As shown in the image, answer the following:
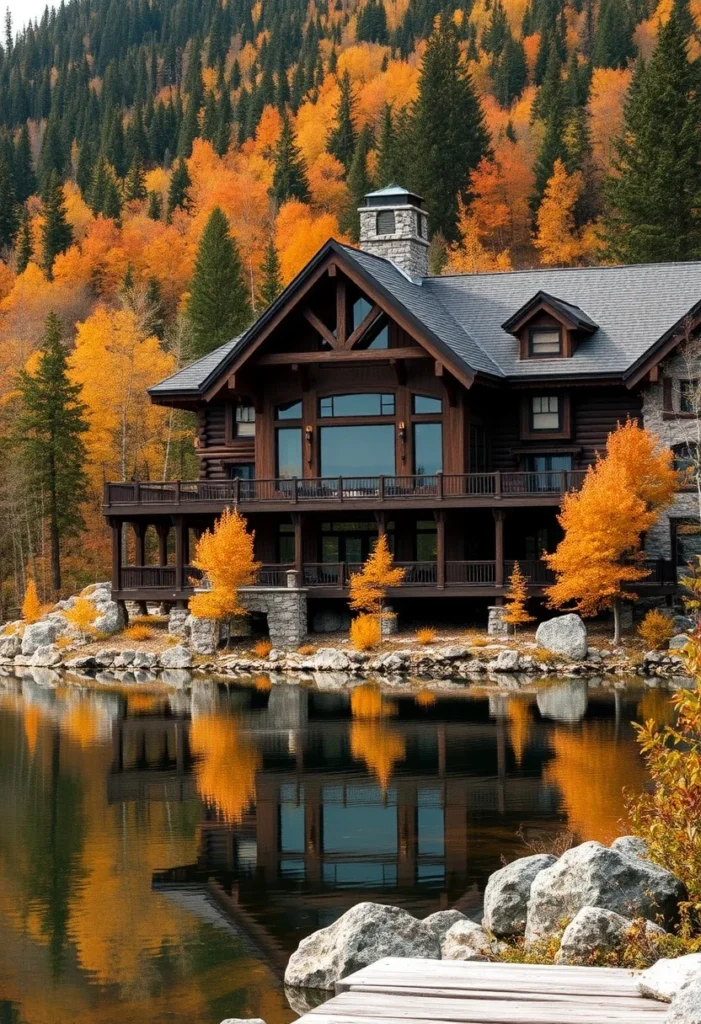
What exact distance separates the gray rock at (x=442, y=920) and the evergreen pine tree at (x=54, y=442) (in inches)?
1787

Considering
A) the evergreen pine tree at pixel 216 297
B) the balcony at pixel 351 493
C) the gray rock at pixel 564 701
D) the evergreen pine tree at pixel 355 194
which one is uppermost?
the evergreen pine tree at pixel 355 194

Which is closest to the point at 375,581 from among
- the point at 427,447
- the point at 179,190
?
the point at 427,447

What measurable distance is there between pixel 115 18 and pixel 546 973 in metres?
198

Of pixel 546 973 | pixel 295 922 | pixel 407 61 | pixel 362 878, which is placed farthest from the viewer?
pixel 407 61

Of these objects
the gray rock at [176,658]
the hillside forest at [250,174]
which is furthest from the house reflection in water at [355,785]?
the hillside forest at [250,174]

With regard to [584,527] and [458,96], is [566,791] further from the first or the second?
[458,96]

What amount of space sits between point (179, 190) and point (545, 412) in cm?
8054

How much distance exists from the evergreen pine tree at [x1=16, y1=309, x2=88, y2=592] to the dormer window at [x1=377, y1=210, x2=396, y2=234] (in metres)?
14.3

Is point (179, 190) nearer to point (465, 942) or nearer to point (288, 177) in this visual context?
point (288, 177)

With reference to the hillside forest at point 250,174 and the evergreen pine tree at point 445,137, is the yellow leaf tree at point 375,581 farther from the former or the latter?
the evergreen pine tree at point 445,137

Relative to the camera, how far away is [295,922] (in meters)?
14.2

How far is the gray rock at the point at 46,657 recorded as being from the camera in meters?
43.3

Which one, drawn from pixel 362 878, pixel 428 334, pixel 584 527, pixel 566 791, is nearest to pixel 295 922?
pixel 362 878

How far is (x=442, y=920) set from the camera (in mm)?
13406
